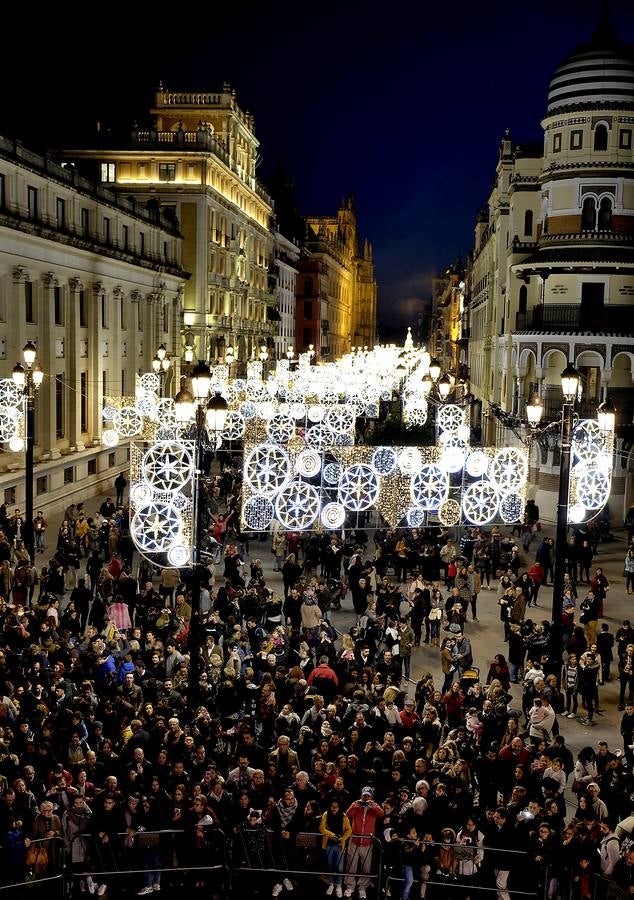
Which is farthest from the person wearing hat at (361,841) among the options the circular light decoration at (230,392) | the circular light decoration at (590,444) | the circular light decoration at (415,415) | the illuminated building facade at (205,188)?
the illuminated building facade at (205,188)

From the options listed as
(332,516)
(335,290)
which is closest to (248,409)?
(332,516)

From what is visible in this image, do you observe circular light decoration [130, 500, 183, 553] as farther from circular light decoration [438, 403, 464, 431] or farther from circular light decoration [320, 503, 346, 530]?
circular light decoration [438, 403, 464, 431]

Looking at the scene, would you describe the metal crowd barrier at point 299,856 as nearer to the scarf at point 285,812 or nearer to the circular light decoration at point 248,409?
the scarf at point 285,812

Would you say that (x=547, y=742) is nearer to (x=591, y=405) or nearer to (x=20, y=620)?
(x=20, y=620)

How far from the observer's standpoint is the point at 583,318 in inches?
1543

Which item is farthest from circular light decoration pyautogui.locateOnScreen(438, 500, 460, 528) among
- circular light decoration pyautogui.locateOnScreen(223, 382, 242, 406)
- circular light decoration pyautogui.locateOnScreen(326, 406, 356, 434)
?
circular light decoration pyautogui.locateOnScreen(223, 382, 242, 406)

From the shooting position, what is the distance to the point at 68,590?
81.1ft

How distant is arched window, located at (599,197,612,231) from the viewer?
39.3 metres

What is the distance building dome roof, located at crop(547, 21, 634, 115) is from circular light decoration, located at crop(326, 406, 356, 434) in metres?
15.6

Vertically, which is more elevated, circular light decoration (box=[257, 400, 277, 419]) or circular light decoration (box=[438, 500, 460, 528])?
circular light decoration (box=[257, 400, 277, 419])

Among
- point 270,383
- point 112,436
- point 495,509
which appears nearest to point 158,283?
point 270,383

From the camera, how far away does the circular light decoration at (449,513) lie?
2141cm

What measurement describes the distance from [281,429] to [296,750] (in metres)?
18.1

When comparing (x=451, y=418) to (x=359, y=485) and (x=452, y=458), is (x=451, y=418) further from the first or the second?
(x=359, y=485)
